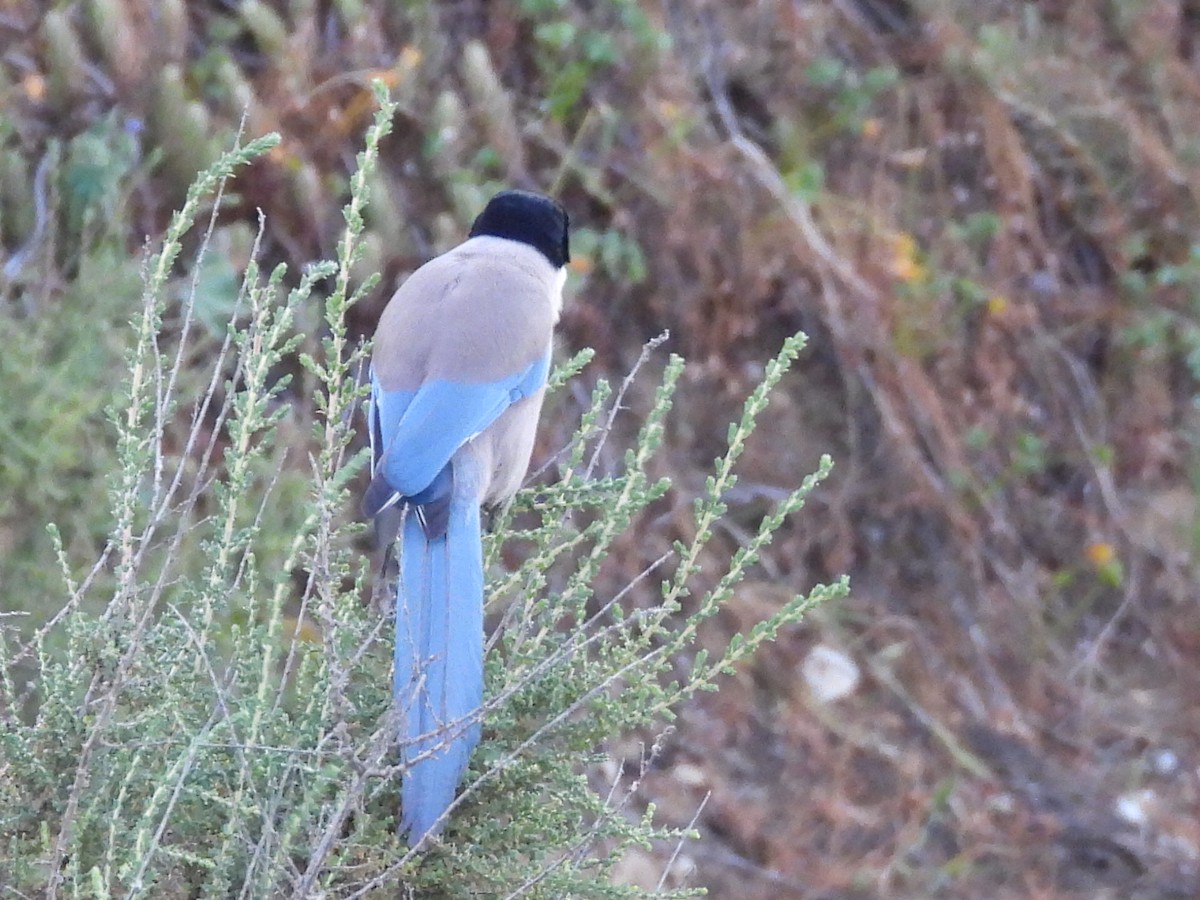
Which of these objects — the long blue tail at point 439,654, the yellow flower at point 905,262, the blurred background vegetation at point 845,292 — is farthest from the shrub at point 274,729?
the yellow flower at point 905,262

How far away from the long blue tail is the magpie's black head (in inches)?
31.6

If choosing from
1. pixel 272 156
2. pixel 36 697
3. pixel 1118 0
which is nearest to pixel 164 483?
pixel 36 697

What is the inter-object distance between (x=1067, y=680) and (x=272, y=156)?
3057 millimetres

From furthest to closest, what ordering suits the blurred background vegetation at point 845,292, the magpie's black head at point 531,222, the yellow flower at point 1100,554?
the yellow flower at point 1100,554 < the blurred background vegetation at point 845,292 < the magpie's black head at point 531,222

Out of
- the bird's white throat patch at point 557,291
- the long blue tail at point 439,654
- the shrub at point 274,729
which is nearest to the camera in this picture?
the shrub at point 274,729

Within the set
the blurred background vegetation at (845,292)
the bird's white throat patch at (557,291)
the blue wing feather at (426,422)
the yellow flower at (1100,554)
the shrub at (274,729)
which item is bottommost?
the yellow flower at (1100,554)

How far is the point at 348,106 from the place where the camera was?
4910 mm

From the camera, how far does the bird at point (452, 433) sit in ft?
6.78

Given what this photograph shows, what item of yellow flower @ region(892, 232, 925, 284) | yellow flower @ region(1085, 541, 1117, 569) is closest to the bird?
yellow flower @ region(892, 232, 925, 284)

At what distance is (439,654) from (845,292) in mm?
3709

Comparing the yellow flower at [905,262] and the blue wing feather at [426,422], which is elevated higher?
the blue wing feather at [426,422]

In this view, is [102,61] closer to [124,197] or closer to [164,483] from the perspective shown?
[124,197]

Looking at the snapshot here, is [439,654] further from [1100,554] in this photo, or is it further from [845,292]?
[1100,554]

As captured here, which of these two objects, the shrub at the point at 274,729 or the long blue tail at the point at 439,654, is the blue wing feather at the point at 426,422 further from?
the shrub at the point at 274,729
